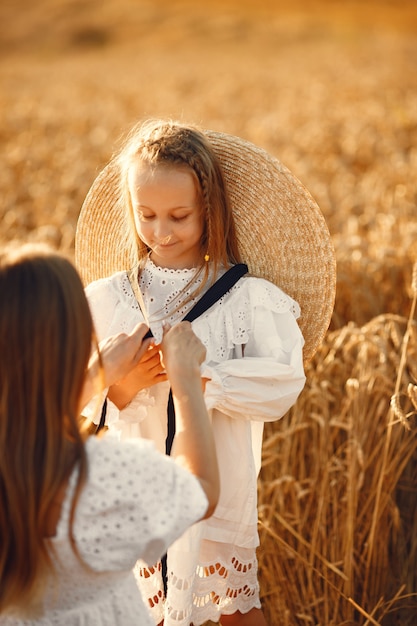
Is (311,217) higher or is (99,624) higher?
(311,217)

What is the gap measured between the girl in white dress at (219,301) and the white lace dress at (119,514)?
1.33ft

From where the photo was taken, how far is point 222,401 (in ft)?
5.79

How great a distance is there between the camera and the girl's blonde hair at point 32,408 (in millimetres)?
1277

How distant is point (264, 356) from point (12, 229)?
2.85m

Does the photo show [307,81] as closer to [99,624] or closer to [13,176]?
[13,176]

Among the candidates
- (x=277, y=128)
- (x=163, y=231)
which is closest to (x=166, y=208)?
(x=163, y=231)

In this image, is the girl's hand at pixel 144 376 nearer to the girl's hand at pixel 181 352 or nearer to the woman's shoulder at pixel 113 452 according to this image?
the girl's hand at pixel 181 352

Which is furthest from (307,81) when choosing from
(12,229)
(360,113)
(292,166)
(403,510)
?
(403,510)

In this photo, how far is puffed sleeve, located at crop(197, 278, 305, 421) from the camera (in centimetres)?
175

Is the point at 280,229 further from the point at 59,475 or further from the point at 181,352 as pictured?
the point at 59,475

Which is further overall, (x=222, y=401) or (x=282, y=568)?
(x=282, y=568)

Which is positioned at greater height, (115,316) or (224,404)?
(115,316)

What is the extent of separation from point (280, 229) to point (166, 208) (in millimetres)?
366

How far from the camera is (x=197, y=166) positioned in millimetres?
1796
